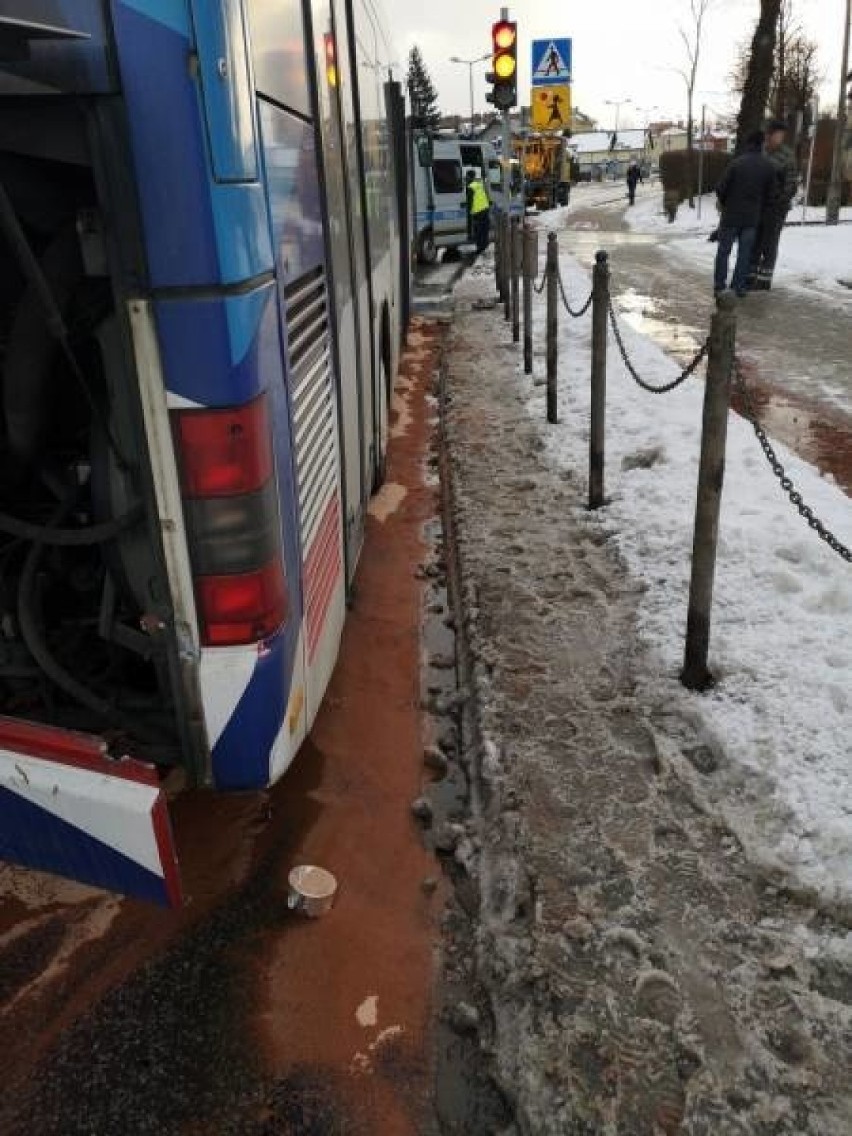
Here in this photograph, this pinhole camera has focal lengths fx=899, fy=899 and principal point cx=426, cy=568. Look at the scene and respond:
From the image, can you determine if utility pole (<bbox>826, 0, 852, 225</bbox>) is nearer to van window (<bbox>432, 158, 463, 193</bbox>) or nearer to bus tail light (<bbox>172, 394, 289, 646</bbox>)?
van window (<bbox>432, 158, 463, 193</bbox>)

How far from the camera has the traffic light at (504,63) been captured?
10953 millimetres

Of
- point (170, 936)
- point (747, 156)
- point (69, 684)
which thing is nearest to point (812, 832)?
point (170, 936)

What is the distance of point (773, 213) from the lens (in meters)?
13.1

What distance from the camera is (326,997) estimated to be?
8.29ft

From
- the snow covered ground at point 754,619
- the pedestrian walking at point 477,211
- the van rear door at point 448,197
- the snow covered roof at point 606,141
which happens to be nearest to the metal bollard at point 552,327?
the snow covered ground at point 754,619

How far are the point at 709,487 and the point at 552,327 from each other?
12.9 feet

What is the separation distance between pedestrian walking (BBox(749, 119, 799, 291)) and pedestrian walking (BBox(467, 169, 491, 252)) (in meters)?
8.52

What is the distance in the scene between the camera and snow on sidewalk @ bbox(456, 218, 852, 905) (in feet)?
9.74

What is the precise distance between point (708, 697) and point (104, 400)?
2531 millimetres

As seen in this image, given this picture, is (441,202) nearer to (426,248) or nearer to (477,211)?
(477,211)

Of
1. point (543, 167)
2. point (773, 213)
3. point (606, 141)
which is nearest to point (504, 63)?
point (773, 213)

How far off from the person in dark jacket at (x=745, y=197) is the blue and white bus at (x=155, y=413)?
10.3m

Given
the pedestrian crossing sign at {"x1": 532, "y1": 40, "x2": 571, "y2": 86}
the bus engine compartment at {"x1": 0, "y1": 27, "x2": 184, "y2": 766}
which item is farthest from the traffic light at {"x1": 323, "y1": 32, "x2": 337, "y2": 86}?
the pedestrian crossing sign at {"x1": 532, "y1": 40, "x2": 571, "y2": 86}

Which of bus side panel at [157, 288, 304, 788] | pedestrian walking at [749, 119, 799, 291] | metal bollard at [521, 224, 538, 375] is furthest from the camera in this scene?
pedestrian walking at [749, 119, 799, 291]
